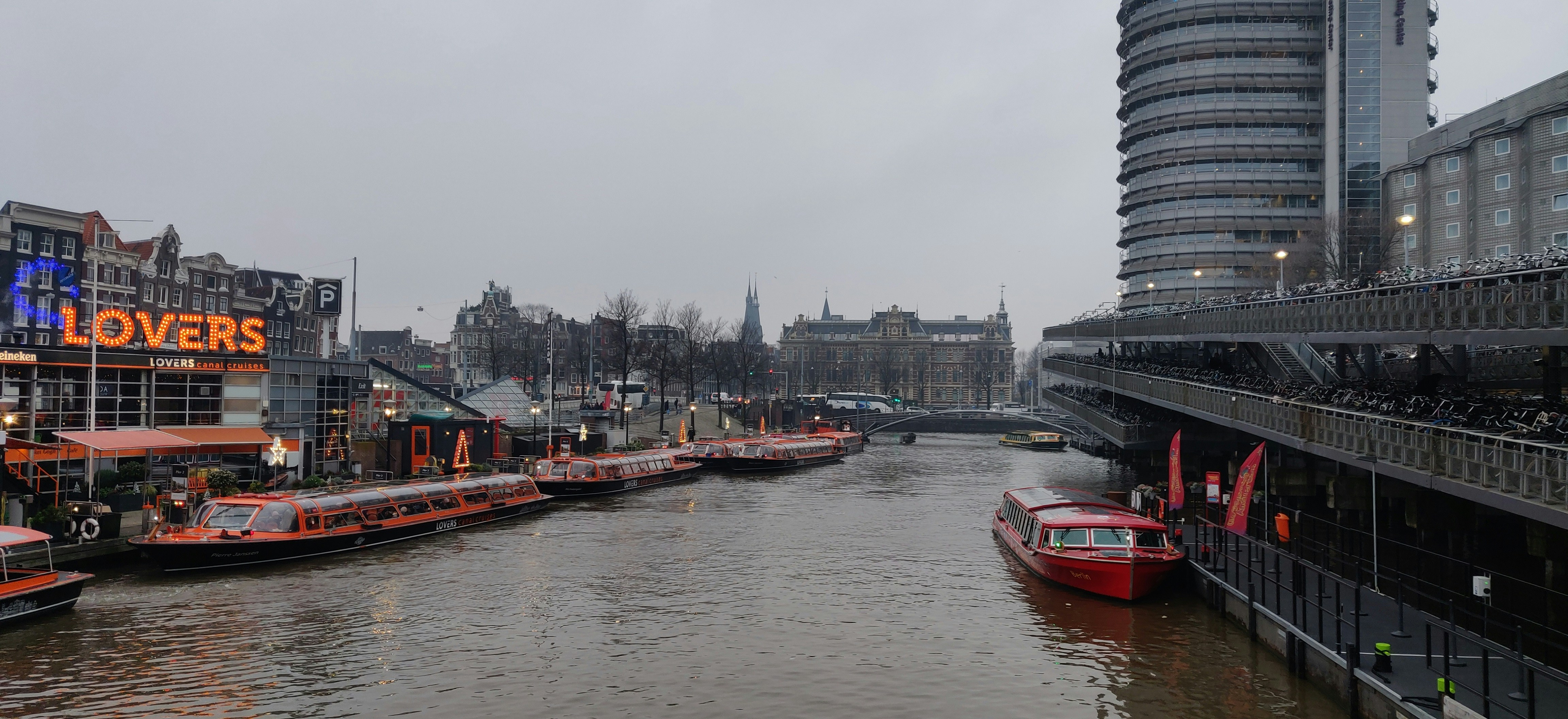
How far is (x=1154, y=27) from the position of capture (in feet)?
354

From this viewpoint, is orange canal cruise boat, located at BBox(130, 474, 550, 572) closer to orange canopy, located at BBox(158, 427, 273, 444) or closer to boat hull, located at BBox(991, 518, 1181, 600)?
orange canopy, located at BBox(158, 427, 273, 444)

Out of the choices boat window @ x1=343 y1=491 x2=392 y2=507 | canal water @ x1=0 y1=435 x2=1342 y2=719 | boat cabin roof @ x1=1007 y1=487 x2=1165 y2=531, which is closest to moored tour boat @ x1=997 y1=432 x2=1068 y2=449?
boat cabin roof @ x1=1007 y1=487 x2=1165 y2=531

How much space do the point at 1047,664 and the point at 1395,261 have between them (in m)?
80.9

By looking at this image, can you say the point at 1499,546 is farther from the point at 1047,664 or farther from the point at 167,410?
the point at 167,410

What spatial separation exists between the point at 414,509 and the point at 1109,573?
27.1 m

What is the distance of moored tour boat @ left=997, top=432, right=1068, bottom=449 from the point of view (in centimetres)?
10619

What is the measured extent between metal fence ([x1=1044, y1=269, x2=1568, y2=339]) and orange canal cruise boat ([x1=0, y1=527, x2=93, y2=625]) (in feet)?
115

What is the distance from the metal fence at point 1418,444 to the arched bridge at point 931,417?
7586cm

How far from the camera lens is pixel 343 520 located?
36.4 metres

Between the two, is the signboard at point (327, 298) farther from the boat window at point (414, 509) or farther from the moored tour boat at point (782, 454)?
the moored tour boat at point (782, 454)

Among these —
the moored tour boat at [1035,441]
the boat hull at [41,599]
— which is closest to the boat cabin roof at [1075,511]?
the boat hull at [41,599]

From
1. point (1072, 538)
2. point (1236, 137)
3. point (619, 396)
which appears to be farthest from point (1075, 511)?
point (619, 396)

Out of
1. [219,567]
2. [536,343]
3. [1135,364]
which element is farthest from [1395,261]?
[536,343]

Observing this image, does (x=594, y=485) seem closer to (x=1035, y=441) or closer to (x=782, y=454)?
(x=782, y=454)
